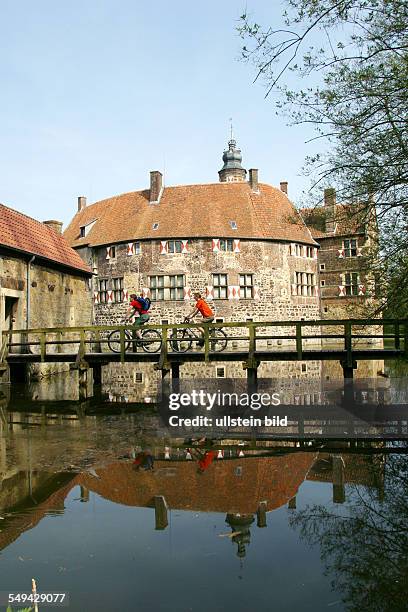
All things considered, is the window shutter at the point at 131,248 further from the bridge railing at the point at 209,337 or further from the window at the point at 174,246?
the bridge railing at the point at 209,337

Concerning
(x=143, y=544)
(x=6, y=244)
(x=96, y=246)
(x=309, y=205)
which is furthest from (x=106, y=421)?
(x=96, y=246)

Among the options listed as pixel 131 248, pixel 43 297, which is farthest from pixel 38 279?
pixel 131 248

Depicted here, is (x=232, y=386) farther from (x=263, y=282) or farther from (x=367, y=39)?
(x=263, y=282)

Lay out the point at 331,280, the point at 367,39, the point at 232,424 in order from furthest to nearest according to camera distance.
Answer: the point at 331,280
the point at 232,424
the point at 367,39

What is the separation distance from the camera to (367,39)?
6.95 metres

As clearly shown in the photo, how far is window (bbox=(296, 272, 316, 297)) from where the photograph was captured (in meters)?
36.2

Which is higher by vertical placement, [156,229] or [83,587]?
[156,229]

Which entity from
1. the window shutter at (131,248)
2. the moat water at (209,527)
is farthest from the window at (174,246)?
the moat water at (209,527)

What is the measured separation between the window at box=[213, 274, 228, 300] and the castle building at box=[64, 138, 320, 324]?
62 millimetres

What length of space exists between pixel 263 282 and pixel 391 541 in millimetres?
29757

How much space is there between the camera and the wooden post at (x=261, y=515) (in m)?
5.13

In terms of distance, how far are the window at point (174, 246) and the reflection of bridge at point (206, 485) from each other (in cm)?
Answer: 2645

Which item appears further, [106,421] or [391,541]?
[106,421]

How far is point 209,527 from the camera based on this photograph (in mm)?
5031
